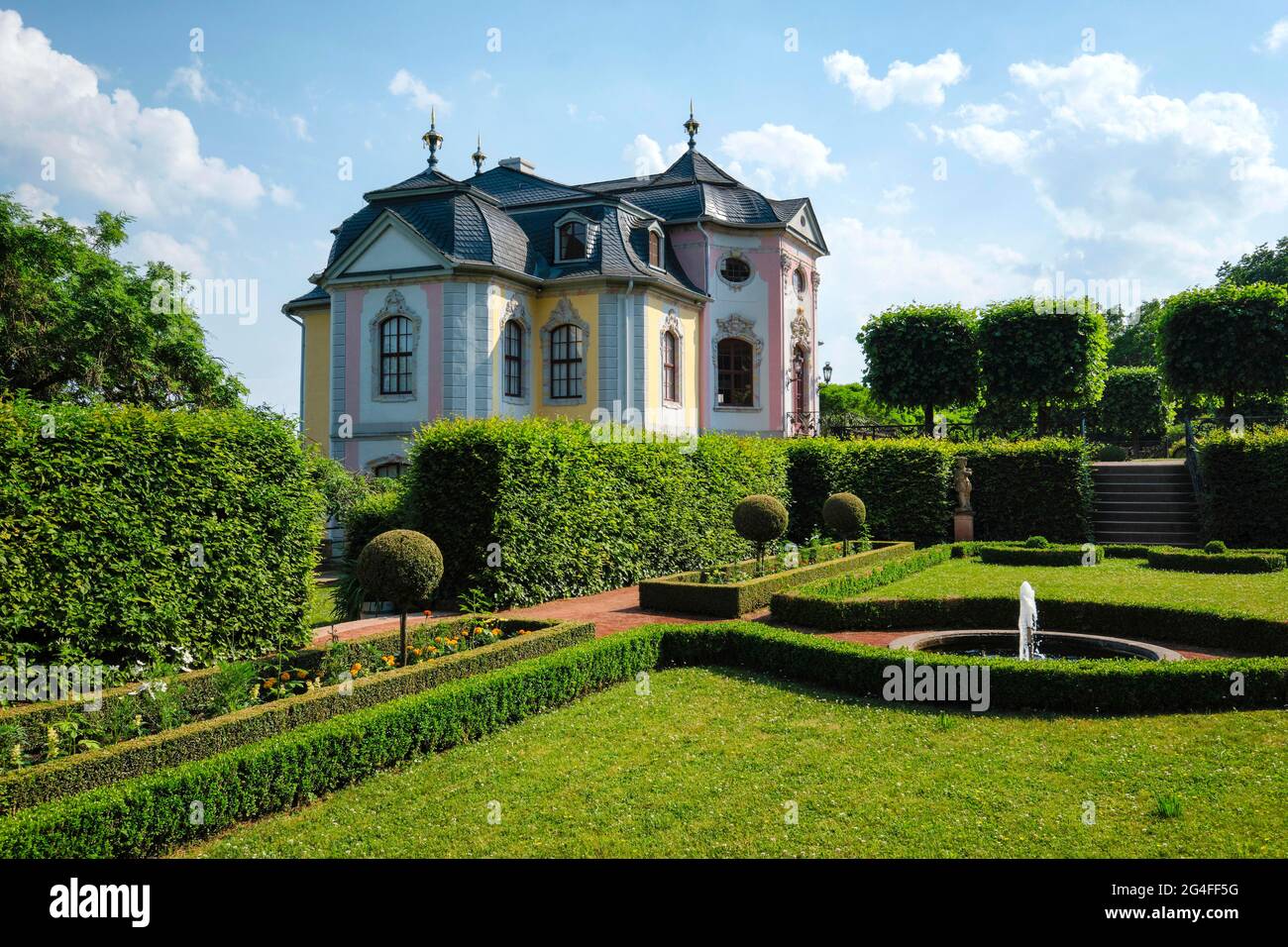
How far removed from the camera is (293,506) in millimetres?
11070

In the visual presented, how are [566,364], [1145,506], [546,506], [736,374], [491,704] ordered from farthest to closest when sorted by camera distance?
1. [736,374]
2. [566,364]
3. [1145,506]
4. [546,506]
5. [491,704]

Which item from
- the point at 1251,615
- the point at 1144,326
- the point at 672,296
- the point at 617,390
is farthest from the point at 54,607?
the point at 1144,326

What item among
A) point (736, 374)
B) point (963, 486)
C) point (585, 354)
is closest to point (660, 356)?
point (585, 354)

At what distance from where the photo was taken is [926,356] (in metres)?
34.7

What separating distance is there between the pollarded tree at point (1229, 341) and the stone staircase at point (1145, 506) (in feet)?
17.2

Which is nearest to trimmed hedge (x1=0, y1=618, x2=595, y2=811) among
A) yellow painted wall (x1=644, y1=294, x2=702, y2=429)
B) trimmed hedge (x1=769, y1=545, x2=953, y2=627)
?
trimmed hedge (x1=769, y1=545, x2=953, y2=627)

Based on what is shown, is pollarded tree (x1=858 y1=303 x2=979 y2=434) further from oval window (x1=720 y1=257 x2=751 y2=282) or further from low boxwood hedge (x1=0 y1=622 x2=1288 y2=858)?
low boxwood hedge (x1=0 y1=622 x2=1288 y2=858)

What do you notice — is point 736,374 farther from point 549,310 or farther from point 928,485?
point 928,485

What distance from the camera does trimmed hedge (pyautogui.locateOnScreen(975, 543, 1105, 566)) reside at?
20.4m

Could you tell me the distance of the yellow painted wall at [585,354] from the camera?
26875 millimetres

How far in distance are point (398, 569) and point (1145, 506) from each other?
23.2 metres

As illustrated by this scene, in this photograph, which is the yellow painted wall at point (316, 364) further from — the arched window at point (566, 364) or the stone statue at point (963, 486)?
the stone statue at point (963, 486)

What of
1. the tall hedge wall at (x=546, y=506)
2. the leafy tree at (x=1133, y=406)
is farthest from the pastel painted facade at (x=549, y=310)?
the leafy tree at (x=1133, y=406)

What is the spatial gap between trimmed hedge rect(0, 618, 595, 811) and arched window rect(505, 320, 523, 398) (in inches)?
667
